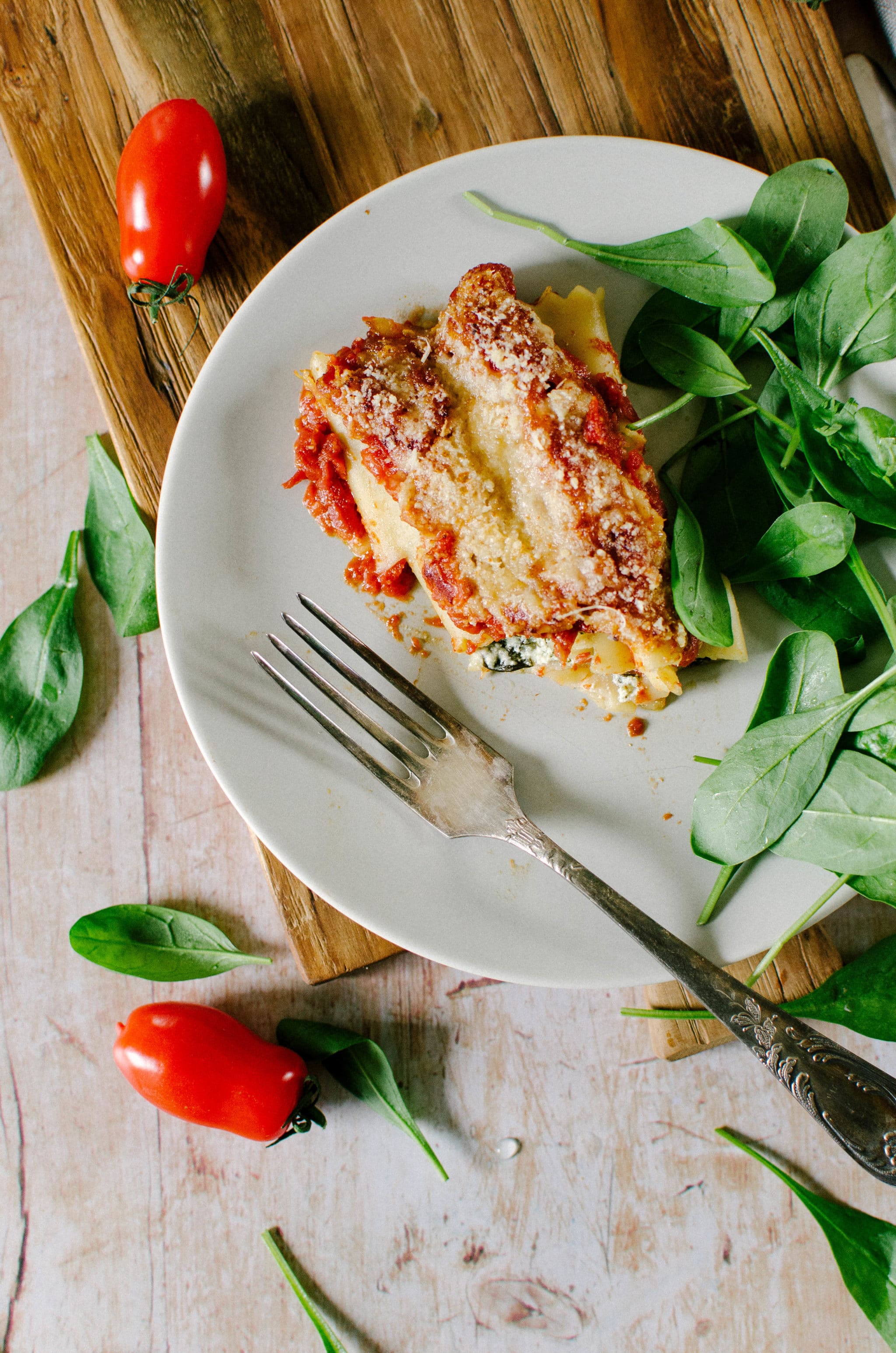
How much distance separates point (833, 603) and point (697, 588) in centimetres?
43

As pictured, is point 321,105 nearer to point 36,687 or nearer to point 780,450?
point 780,450

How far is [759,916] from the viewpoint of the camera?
226 centimetres

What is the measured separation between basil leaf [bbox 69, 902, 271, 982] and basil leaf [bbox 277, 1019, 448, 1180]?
230mm

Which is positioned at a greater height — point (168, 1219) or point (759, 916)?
point (759, 916)

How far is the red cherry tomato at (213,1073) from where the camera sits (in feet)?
7.80

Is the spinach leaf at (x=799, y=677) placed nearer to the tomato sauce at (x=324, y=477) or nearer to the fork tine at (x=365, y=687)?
the fork tine at (x=365, y=687)

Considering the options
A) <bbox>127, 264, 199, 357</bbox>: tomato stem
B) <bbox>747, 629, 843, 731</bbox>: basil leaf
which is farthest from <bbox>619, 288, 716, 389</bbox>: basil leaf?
<bbox>127, 264, 199, 357</bbox>: tomato stem

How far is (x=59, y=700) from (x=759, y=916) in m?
2.01

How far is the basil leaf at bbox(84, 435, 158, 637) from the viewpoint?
247cm

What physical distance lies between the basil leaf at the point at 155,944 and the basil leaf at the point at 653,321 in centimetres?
189

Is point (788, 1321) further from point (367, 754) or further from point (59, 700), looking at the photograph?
point (59, 700)

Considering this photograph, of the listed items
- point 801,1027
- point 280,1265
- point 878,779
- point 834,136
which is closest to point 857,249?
point 834,136

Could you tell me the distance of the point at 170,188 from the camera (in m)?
2.22

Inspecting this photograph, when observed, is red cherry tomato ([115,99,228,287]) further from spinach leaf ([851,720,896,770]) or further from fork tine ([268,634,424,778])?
spinach leaf ([851,720,896,770])
